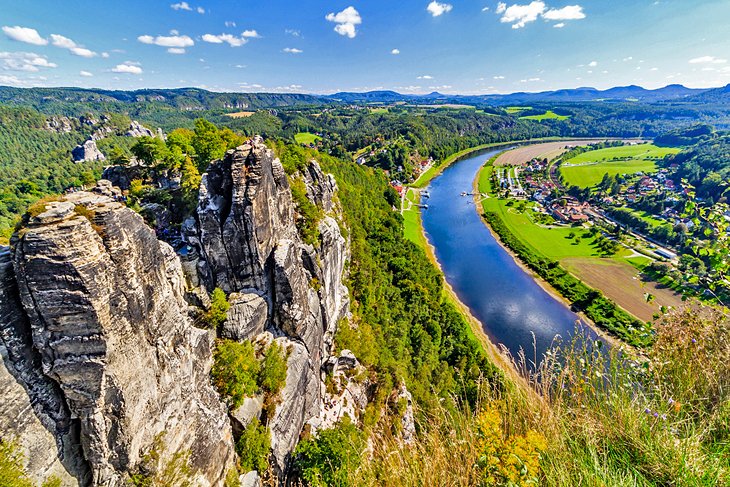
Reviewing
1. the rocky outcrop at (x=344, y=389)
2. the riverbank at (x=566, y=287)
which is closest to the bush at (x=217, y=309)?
the rocky outcrop at (x=344, y=389)

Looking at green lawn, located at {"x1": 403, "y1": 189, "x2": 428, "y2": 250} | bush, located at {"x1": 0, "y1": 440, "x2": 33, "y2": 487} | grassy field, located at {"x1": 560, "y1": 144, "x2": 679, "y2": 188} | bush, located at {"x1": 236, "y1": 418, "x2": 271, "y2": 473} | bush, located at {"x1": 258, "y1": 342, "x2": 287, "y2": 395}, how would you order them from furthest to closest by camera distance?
grassy field, located at {"x1": 560, "y1": 144, "x2": 679, "y2": 188} < green lawn, located at {"x1": 403, "y1": 189, "x2": 428, "y2": 250} < bush, located at {"x1": 258, "y1": 342, "x2": 287, "y2": 395} < bush, located at {"x1": 236, "y1": 418, "x2": 271, "y2": 473} < bush, located at {"x1": 0, "y1": 440, "x2": 33, "y2": 487}

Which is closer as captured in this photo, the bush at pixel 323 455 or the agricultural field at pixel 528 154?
the bush at pixel 323 455

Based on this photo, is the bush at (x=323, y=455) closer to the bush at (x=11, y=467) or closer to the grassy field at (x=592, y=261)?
the bush at (x=11, y=467)

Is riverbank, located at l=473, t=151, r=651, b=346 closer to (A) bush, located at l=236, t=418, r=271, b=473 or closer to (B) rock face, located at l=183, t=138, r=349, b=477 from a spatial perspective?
(B) rock face, located at l=183, t=138, r=349, b=477

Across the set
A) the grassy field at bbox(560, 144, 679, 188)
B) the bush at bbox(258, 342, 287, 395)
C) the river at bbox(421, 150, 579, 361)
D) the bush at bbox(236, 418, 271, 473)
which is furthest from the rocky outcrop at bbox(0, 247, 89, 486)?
the grassy field at bbox(560, 144, 679, 188)

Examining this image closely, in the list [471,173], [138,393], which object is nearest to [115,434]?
[138,393]
